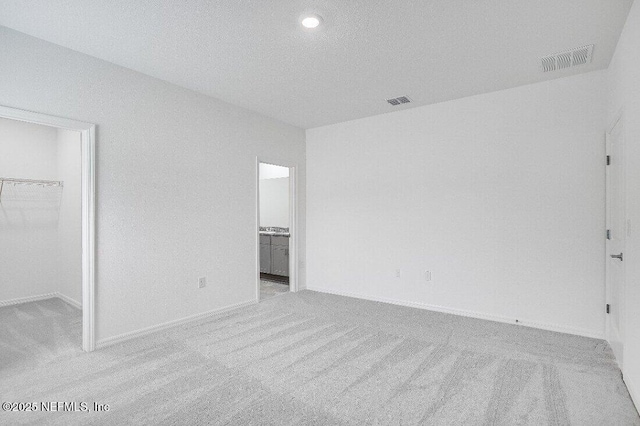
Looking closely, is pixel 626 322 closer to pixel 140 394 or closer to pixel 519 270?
pixel 519 270

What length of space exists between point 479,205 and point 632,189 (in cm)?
170

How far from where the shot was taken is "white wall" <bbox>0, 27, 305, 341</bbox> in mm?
2783

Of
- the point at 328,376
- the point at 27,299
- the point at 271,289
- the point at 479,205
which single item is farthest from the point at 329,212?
the point at 27,299

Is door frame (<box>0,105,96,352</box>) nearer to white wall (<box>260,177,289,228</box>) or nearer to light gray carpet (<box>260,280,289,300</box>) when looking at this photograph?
light gray carpet (<box>260,280,289,300</box>)

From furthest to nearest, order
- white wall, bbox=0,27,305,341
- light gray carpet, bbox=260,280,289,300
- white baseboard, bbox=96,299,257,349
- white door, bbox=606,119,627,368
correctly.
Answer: light gray carpet, bbox=260,280,289,300 < white baseboard, bbox=96,299,257,349 < white wall, bbox=0,27,305,341 < white door, bbox=606,119,627,368

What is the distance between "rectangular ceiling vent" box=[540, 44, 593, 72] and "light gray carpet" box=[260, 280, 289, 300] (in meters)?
4.21

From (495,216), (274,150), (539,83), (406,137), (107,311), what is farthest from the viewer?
(274,150)

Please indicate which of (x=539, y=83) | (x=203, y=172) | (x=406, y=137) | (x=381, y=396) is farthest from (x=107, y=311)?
(x=539, y=83)

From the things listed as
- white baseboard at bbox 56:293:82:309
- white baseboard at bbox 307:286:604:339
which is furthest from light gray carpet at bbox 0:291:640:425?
white baseboard at bbox 56:293:82:309

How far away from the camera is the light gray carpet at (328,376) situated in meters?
2.01

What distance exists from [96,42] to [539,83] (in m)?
4.20

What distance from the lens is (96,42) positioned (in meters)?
2.70

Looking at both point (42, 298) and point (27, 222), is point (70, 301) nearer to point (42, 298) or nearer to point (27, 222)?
point (42, 298)

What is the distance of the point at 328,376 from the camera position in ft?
8.11
